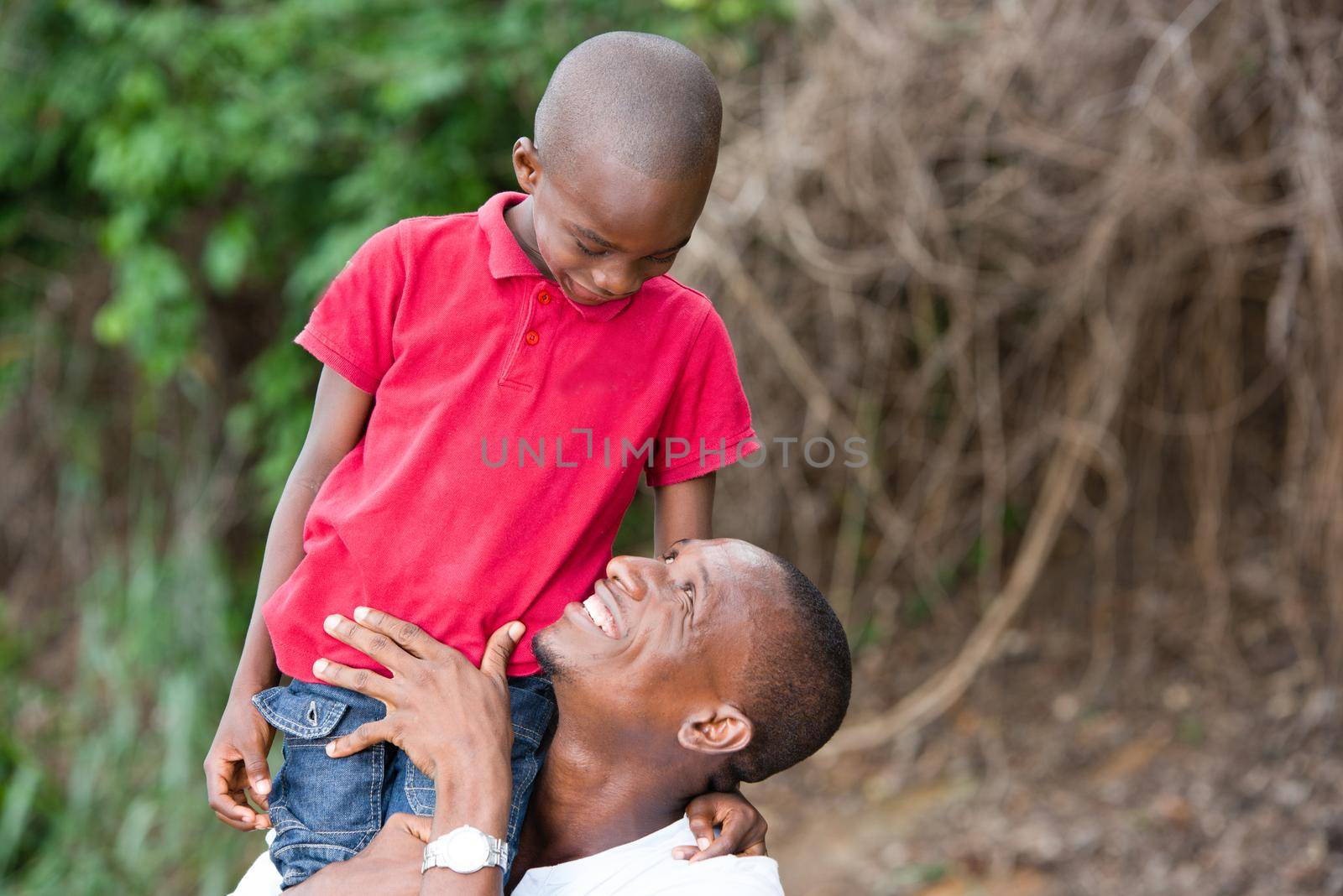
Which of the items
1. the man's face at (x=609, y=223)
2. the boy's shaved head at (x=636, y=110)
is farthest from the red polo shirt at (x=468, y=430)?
the boy's shaved head at (x=636, y=110)

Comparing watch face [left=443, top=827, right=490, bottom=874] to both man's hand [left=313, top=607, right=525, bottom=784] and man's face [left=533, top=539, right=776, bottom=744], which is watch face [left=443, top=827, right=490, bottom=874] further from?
man's face [left=533, top=539, right=776, bottom=744]

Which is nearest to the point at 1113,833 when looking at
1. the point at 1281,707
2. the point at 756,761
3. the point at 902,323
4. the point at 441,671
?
the point at 1281,707

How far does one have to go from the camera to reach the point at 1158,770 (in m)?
4.16

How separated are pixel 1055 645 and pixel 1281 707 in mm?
928

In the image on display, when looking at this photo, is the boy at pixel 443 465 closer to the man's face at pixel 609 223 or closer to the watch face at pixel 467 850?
the man's face at pixel 609 223

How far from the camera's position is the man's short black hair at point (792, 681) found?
1.82 meters

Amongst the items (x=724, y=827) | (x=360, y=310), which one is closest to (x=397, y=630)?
(x=360, y=310)

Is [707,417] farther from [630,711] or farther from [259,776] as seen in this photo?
[259,776]

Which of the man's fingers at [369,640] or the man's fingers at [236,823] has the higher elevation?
the man's fingers at [369,640]

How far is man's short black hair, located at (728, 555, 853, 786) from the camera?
1815 mm

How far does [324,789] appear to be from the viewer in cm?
177

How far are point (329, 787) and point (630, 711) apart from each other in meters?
0.46

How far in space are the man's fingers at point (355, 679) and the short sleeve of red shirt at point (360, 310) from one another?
434 mm

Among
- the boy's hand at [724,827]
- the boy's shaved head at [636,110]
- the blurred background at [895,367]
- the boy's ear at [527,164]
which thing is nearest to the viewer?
the boy's shaved head at [636,110]
